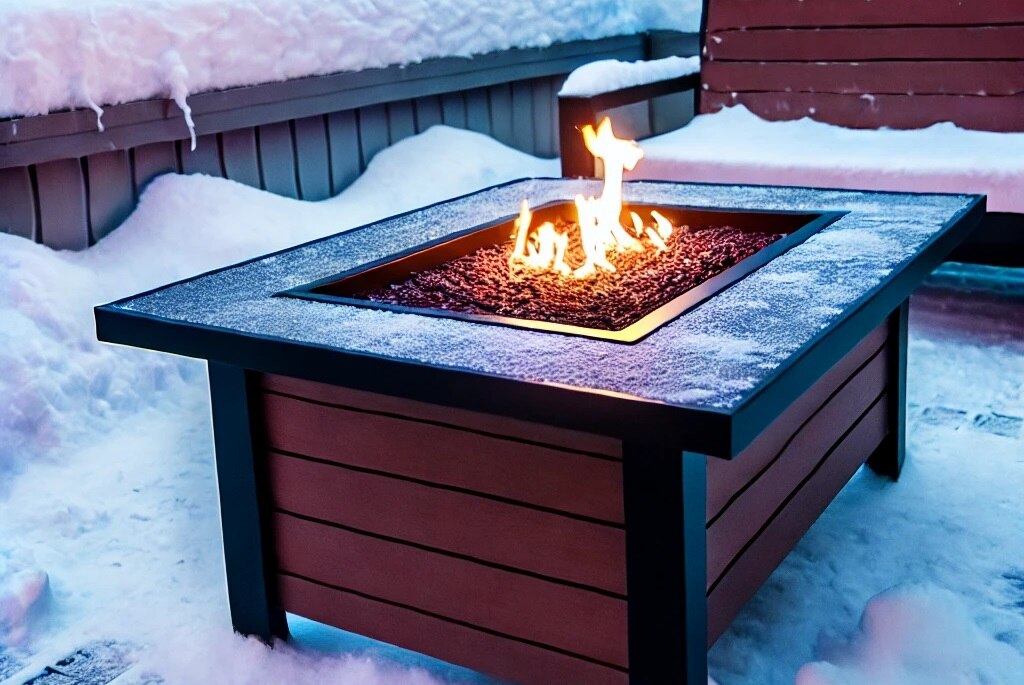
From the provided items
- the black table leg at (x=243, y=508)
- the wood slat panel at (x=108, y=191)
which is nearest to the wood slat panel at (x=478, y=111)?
the wood slat panel at (x=108, y=191)

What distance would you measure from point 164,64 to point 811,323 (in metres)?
2.40

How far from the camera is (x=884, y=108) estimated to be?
3.72m

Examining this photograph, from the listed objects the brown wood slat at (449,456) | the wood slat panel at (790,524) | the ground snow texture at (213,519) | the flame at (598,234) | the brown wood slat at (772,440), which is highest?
the flame at (598,234)

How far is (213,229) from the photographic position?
11.0 feet

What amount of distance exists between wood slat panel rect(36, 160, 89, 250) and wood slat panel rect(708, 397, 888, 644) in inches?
87.2

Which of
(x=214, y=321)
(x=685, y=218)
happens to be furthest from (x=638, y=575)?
(x=685, y=218)

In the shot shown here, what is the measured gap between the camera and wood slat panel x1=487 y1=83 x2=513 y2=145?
4.82 metres

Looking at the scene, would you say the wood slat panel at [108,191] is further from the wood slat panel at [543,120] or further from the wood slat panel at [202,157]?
the wood slat panel at [543,120]

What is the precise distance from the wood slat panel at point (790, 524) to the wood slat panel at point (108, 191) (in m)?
2.22

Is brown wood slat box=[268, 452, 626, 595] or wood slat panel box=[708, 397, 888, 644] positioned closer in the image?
brown wood slat box=[268, 452, 626, 595]

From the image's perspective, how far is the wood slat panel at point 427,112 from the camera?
4.43m

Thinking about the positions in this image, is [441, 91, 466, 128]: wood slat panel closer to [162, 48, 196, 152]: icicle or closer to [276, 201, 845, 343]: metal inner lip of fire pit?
[162, 48, 196, 152]: icicle

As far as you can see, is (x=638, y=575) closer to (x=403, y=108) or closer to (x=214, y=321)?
(x=214, y=321)

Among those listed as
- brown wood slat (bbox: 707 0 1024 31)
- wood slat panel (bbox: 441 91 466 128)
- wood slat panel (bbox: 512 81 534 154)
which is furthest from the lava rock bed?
wood slat panel (bbox: 512 81 534 154)
